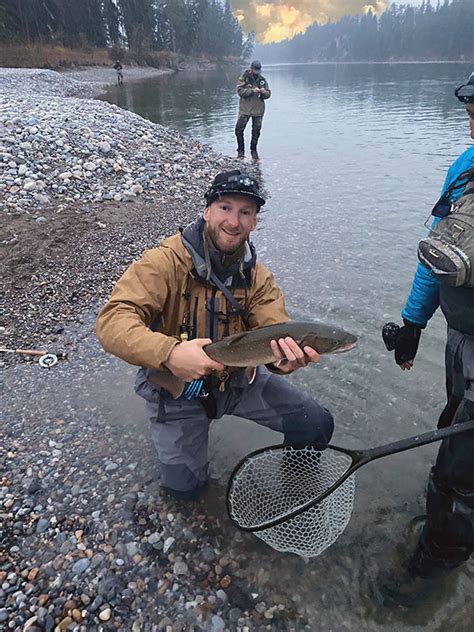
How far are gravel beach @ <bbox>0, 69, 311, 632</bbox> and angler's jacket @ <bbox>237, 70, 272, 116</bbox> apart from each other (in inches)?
385

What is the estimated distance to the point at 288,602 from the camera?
3119 mm

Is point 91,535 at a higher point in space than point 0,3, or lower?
lower

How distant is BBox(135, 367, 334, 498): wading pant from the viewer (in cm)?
361

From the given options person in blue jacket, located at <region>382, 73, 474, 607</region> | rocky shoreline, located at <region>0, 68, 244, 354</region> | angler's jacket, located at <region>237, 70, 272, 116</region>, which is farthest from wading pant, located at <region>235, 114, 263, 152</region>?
person in blue jacket, located at <region>382, 73, 474, 607</region>

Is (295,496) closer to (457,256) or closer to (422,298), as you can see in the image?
(422,298)

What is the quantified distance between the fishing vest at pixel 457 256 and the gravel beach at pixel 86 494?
2381 millimetres

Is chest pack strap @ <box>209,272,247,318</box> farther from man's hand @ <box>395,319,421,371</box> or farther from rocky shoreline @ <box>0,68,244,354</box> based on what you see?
rocky shoreline @ <box>0,68,244,354</box>

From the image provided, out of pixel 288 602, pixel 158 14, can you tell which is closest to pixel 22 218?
pixel 288 602

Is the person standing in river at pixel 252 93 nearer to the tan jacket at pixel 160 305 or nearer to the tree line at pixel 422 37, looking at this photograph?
the tan jacket at pixel 160 305

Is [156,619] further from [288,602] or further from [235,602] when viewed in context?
[288,602]

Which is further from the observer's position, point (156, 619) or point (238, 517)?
point (238, 517)

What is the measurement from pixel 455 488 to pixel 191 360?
73.7 inches

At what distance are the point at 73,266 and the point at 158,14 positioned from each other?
11520 centimetres

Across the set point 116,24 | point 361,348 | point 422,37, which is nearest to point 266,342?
point 361,348
